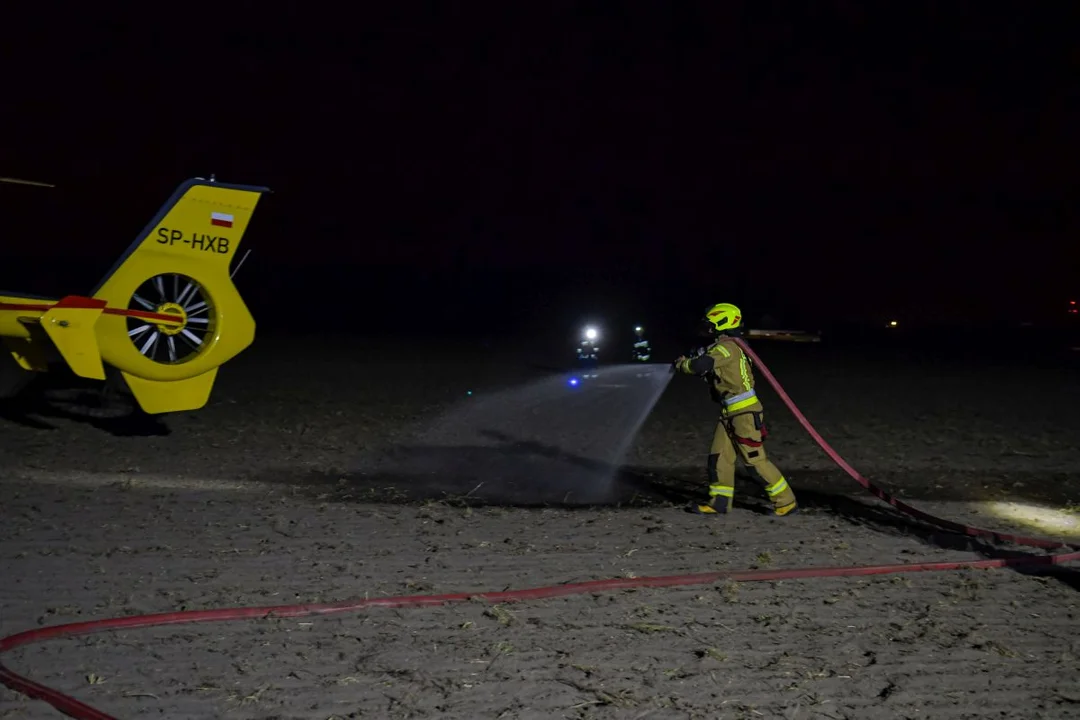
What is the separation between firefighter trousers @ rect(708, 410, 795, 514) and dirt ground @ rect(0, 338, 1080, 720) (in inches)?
8.9

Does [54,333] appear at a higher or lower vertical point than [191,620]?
higher

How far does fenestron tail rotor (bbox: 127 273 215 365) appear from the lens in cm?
1278

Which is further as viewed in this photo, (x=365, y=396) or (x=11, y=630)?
(x=365, y=396)

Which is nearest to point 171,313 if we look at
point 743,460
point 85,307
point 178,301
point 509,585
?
point 178,301

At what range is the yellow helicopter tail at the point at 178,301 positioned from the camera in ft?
40.8

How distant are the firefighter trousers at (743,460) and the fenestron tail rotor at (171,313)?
285 inches

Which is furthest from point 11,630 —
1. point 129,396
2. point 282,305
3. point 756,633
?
point 282,305

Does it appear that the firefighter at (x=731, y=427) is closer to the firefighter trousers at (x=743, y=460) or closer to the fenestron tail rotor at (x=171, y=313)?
the firefighter trousers at (x=743, y=460)

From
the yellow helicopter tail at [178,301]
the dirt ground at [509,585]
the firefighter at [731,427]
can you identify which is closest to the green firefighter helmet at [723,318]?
the firefighter at [731,427]

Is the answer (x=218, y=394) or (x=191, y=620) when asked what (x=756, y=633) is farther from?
(x=218, y=394)

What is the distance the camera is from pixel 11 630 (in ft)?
19.8

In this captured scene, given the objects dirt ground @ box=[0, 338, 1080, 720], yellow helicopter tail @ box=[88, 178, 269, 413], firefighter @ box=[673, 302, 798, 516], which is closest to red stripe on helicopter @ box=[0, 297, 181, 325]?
yellow helicopter tail @ box=[88, 178, 269, 413]

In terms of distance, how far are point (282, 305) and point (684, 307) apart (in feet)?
134

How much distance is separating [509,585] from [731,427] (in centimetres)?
341
